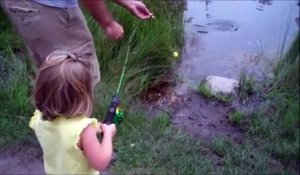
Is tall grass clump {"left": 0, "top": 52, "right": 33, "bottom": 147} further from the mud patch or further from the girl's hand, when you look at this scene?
the girl's hand

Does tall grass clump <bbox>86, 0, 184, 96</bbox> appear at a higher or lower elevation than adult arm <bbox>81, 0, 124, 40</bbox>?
lower

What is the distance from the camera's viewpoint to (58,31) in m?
2.89

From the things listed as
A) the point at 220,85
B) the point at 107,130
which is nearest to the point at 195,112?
the point at 220,85

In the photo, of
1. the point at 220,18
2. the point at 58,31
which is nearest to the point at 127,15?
the point at 220,18

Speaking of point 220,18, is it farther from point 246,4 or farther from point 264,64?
point 264,64

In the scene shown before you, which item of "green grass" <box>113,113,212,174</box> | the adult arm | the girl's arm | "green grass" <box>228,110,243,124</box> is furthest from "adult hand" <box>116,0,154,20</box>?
"green grass" <box>228,110,243,124</box>

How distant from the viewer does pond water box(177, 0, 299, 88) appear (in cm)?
483

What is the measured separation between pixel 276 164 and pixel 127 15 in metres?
2.00

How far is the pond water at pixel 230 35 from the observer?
483cm

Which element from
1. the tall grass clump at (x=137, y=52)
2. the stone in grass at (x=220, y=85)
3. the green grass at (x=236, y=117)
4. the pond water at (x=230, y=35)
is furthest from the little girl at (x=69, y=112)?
the pond water at (x=230, y=35)

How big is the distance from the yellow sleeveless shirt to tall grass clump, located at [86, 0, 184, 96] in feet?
6.07

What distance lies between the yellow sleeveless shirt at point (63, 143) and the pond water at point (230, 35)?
2331mm

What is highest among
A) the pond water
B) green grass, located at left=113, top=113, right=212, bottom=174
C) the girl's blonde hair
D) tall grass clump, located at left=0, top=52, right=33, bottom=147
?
the girl's blonde hair

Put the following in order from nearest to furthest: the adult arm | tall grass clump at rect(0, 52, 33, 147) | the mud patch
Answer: the adult arm < tall grass clump at rect(0, 52, 33, 147) < the mud patch
